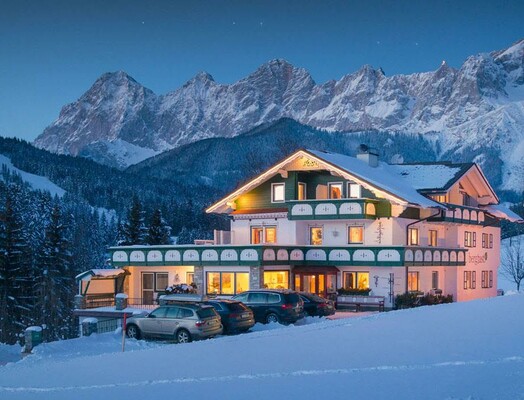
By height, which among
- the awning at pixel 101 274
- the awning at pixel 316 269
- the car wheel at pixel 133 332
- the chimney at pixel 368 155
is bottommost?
the car wheel at pixel 133 332

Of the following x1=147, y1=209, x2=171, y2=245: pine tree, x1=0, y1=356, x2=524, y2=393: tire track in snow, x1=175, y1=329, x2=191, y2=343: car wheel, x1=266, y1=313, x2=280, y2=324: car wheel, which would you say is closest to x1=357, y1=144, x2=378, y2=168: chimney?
x1=266, y1=313, x2=280, y2=324: car wheel

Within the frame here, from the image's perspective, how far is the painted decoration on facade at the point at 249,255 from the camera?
4416 centimetres

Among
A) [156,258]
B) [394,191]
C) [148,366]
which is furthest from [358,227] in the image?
[148,366]

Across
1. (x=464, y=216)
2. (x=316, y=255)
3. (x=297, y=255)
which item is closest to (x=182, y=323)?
(x=297, y=255)

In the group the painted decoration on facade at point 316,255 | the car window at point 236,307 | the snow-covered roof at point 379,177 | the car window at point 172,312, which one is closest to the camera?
the car window at point 172,312

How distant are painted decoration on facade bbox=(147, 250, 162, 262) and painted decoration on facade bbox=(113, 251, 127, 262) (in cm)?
176

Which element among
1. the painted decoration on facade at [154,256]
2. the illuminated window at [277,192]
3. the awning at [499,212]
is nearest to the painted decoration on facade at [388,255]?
the illuminated window at [277,192]

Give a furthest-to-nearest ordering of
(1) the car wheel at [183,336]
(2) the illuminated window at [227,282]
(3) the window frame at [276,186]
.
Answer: (3) the window frame at [276,186], (2) the illuminated window at [227,282], (1) the car wheel at [183,336]

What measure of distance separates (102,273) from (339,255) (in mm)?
14643

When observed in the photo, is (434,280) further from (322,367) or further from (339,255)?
(322,367)

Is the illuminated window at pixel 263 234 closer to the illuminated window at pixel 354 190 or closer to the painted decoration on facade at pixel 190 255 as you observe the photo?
the painted decoration on facade at pixel 190 255

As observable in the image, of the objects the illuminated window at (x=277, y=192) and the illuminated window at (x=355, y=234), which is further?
the illuminated window at (x=277, y=192)

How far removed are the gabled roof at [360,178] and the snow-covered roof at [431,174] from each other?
903 millimetres

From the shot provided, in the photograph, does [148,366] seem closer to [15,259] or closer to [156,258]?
[156,258]
